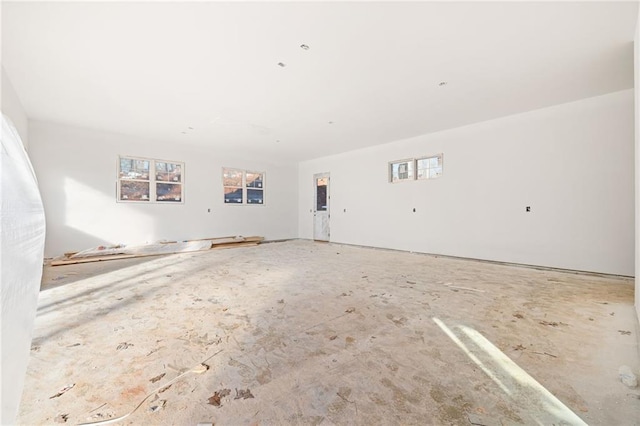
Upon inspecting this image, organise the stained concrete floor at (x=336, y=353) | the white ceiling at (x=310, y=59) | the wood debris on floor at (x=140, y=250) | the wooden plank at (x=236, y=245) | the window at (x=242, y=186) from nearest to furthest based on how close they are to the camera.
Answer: the stained concrete floor at (x=336, y=353) → the white ceiling at (x=310, y=59) → the wood debris on floor at (x=140, y=250) → the wooden plank at (x=236, y=245) → the window at (x=242, y=186)

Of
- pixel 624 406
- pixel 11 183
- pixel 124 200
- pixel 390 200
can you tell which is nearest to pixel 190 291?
pixel 11 183

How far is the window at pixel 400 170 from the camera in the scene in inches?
272

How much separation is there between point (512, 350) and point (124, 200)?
8204 mm

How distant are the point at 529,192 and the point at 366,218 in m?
3.95

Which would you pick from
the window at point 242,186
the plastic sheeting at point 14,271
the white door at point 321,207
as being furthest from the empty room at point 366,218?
the white door at point 321,207

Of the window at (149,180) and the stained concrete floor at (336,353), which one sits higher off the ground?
the window at (149,180)

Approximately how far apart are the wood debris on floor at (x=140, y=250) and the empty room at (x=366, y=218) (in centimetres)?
7

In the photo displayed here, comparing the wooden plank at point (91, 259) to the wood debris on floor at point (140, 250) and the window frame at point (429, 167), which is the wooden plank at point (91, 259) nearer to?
the wood debris on floor at point (140, 250)

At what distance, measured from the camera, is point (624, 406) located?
53.7 inches

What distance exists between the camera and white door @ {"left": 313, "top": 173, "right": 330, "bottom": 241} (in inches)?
365

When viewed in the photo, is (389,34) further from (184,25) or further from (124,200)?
(124,200)

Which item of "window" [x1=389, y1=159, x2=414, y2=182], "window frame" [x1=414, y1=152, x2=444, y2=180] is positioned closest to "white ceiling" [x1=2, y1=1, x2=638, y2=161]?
"window frame" [x1=414, y1=152, x2=444, y2=180]

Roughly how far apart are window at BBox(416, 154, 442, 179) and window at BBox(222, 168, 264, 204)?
5471 mm

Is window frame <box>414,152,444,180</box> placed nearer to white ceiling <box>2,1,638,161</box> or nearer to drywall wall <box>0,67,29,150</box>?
white ceiling <box>2,1,638,161</box>
